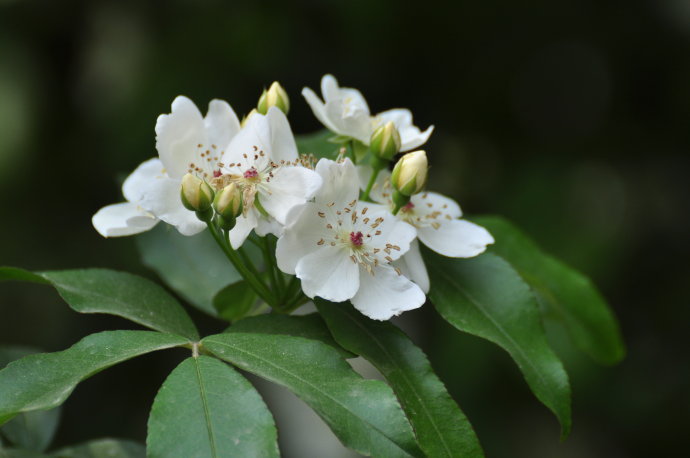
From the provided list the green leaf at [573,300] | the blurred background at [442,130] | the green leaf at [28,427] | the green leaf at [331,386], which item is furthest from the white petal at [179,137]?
the blurred background at [442,130]

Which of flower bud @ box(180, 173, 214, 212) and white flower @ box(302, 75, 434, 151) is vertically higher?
white flower @ box(302, 75, 434, 151)

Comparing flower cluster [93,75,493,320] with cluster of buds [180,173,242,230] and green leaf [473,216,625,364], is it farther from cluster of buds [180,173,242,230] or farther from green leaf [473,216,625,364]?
green leaf [473,216,625,364]

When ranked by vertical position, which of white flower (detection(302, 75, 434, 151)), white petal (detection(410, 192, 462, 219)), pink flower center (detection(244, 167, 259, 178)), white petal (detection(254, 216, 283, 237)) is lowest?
white petal (detection(410, 192, 462, 219))

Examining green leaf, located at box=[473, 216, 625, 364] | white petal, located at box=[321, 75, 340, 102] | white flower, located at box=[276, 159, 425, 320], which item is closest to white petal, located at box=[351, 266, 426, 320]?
white flower, located at box=[276, 159, 425, 320]

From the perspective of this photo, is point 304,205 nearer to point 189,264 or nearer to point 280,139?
point 280,139

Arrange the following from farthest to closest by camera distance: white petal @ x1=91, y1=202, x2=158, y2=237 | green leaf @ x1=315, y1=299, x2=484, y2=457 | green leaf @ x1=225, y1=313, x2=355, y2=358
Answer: white petal @ x1=91, y1=202, x2=158, y2=237 < green leaf @ x1=225, y1=313, x2=355, y2=358 < green leaf @ x1=315, y1=299, x2=484, y2=457

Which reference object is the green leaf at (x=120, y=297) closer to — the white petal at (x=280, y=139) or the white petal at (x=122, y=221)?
the white petal at (x=122, y=221)

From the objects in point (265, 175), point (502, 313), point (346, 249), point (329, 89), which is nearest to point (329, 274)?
point (346, 249)

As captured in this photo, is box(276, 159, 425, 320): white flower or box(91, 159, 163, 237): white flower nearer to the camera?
box(276, 159, 425, 320): white flower
